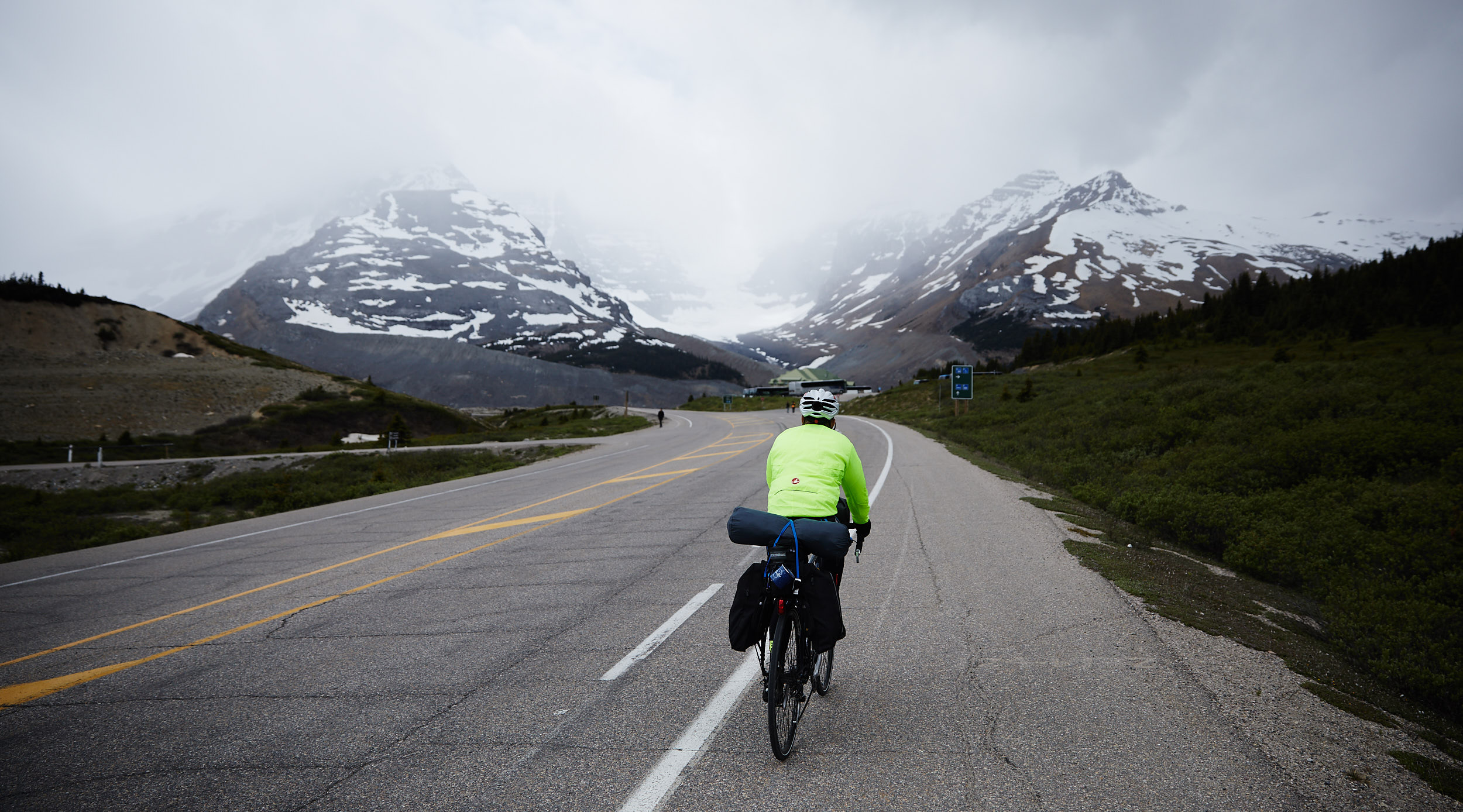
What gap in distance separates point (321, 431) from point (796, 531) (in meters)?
65.0

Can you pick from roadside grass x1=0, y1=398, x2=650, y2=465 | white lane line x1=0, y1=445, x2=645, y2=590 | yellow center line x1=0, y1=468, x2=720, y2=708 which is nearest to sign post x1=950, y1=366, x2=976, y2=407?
roadside grass x1=0, y1=398, x2=650, y2=465

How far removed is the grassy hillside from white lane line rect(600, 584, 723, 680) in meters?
5.69

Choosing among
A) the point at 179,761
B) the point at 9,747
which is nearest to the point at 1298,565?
the point at 179,761

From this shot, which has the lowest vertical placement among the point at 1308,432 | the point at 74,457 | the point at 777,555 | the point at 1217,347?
the point at 74,457

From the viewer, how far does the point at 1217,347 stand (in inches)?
2135

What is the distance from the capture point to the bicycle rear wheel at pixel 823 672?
13.7 feet

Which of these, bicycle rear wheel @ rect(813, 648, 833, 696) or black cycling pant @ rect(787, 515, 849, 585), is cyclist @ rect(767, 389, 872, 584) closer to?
black cycling pant @ rect(787, 515, 849, 585)

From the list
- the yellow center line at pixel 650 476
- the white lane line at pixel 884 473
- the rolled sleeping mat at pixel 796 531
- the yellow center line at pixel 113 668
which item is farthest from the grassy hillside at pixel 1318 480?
the yellow center line at pixel 650 476

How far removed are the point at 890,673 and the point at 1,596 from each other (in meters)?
10.8

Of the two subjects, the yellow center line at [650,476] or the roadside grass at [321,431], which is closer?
the yellow center line at [650,476]

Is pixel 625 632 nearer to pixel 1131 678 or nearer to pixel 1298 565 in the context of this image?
pixel 1131 678

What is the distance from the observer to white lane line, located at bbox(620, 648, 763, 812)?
306 cm

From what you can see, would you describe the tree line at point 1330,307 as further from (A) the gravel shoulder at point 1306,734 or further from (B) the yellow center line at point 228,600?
(B) the yellow center line at point 228,600

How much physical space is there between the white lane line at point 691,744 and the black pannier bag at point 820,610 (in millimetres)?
395
